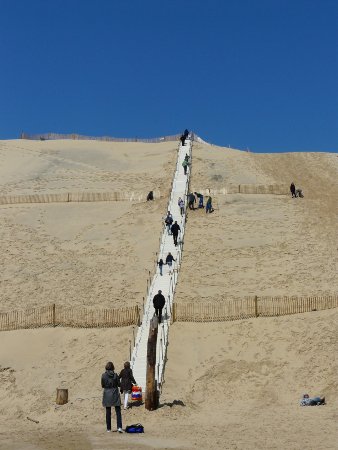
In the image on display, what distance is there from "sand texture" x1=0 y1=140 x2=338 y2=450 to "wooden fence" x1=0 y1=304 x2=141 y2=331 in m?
0.43

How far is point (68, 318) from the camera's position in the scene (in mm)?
23391

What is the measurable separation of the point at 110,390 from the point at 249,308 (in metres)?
10.2

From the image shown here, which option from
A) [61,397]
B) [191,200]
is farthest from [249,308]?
[191,200]

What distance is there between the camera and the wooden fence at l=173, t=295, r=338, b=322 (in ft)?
72.0

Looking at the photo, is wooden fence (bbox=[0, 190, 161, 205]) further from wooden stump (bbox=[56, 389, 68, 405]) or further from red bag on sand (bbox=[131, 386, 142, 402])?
red bag on sand (bbox=[131, 386, 142, 402])

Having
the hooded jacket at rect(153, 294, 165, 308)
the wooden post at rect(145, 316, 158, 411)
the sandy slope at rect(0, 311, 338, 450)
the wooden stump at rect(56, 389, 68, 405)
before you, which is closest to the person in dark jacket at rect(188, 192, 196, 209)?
the sandy slope at rect(0, 311, 338, 450)

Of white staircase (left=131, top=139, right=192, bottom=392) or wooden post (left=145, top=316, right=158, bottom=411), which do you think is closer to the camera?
wooden post (left=145, top=316, right=158, bottom=411)

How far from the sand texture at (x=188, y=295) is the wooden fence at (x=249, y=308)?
14.2 inches

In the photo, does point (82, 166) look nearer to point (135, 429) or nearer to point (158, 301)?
point (158, 301)

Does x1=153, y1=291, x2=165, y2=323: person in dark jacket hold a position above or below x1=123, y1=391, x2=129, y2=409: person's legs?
above

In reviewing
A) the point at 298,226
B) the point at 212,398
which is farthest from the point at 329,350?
the point at 298,226

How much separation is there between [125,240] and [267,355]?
15.1m

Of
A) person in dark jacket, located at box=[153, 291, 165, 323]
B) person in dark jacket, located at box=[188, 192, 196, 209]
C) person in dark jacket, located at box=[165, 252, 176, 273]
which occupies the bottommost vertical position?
person in dark jacket, located at box=[153, 291, 165, 323]

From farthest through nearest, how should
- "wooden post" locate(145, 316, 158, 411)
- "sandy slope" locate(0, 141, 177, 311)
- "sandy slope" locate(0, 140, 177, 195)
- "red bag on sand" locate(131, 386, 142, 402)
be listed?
1. "sandy slope" locate(0, 140, 177, 195)
2. "sandy slope" locate(0, 141, 177, 311)
3. "red bag on sand" locate(131, 386, 142, 402)
4. "wooden post" locate(145, 316, 158, 411)
